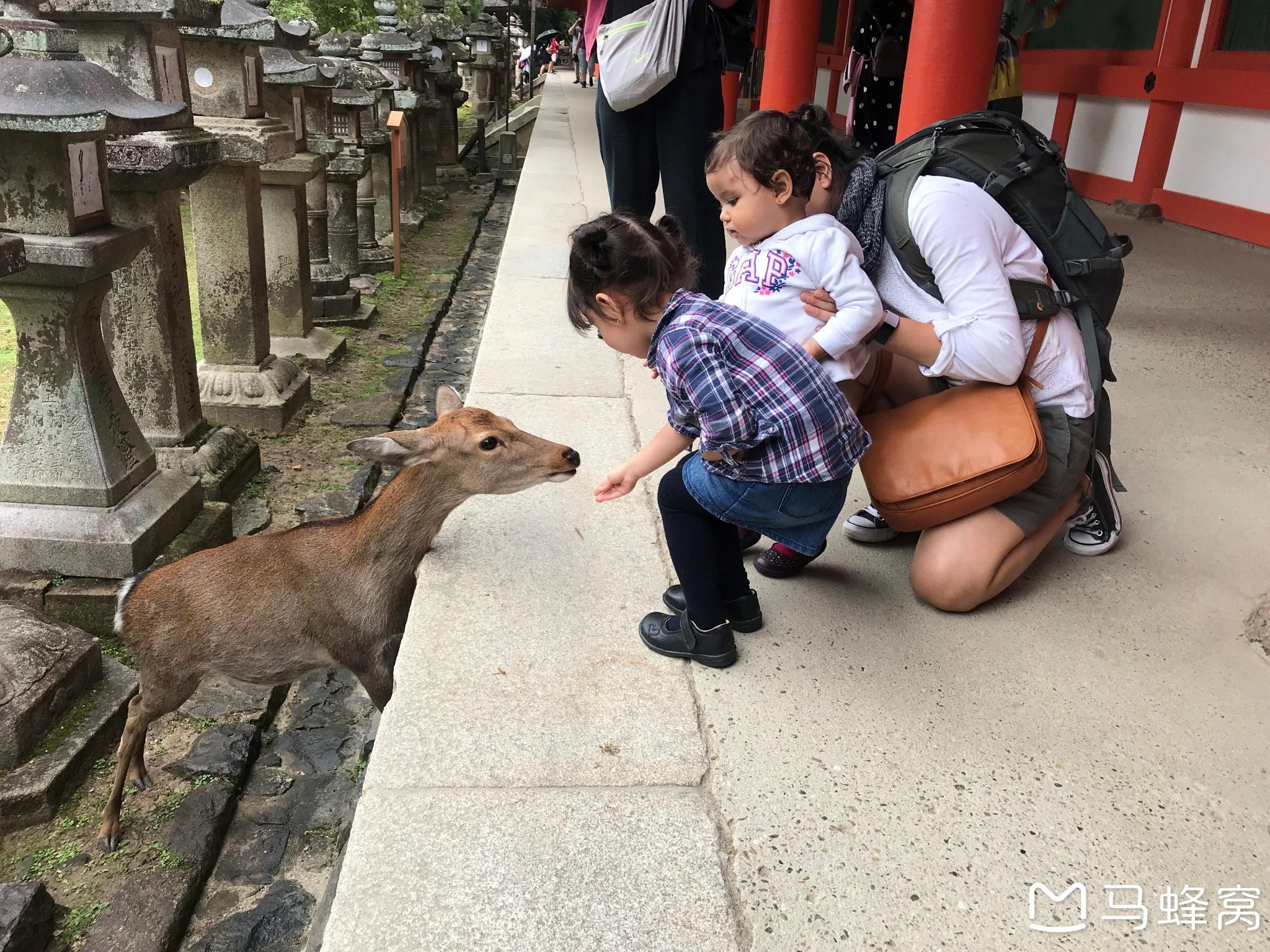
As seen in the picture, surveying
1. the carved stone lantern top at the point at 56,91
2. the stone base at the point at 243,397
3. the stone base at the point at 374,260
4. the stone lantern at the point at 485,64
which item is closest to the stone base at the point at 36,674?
the carved stone lantern top at the point at 56,91

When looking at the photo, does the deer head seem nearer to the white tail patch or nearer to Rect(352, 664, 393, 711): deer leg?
Rect(352, 664, 393, 711): deer leg

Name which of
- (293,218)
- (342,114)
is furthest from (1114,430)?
(342,114)

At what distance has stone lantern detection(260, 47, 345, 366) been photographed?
17.3ft

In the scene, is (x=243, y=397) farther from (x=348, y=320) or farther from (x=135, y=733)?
(x=135, y=733)

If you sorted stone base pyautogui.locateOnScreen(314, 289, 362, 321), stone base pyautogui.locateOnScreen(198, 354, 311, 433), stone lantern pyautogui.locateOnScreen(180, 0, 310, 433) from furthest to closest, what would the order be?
stone base pyautogui.locateOnScreen(314, 289, 362, 321) → stone base pyautogui.locateOnScreen(198, 354, 311, 433) → stone lantern pyautogui.locateOnScreen(180, 0, 310, 433)

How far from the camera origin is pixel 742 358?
80.7 inches

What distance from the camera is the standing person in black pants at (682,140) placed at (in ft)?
11.7

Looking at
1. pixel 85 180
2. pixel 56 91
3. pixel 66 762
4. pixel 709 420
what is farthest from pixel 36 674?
pixel 709 420

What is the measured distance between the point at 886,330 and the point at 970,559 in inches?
22.9

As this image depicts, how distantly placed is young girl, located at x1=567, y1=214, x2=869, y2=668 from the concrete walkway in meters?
0.22

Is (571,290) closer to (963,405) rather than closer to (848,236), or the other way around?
(848,236)

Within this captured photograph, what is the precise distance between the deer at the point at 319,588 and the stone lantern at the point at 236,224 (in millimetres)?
2172

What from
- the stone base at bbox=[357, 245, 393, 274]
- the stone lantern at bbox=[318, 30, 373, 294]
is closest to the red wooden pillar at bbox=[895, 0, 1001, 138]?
the stone lantern at bbox=[318, 30, 373, 294]

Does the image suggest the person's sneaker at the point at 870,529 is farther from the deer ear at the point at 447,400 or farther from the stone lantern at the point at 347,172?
the stone lantern at the point at 347,172
